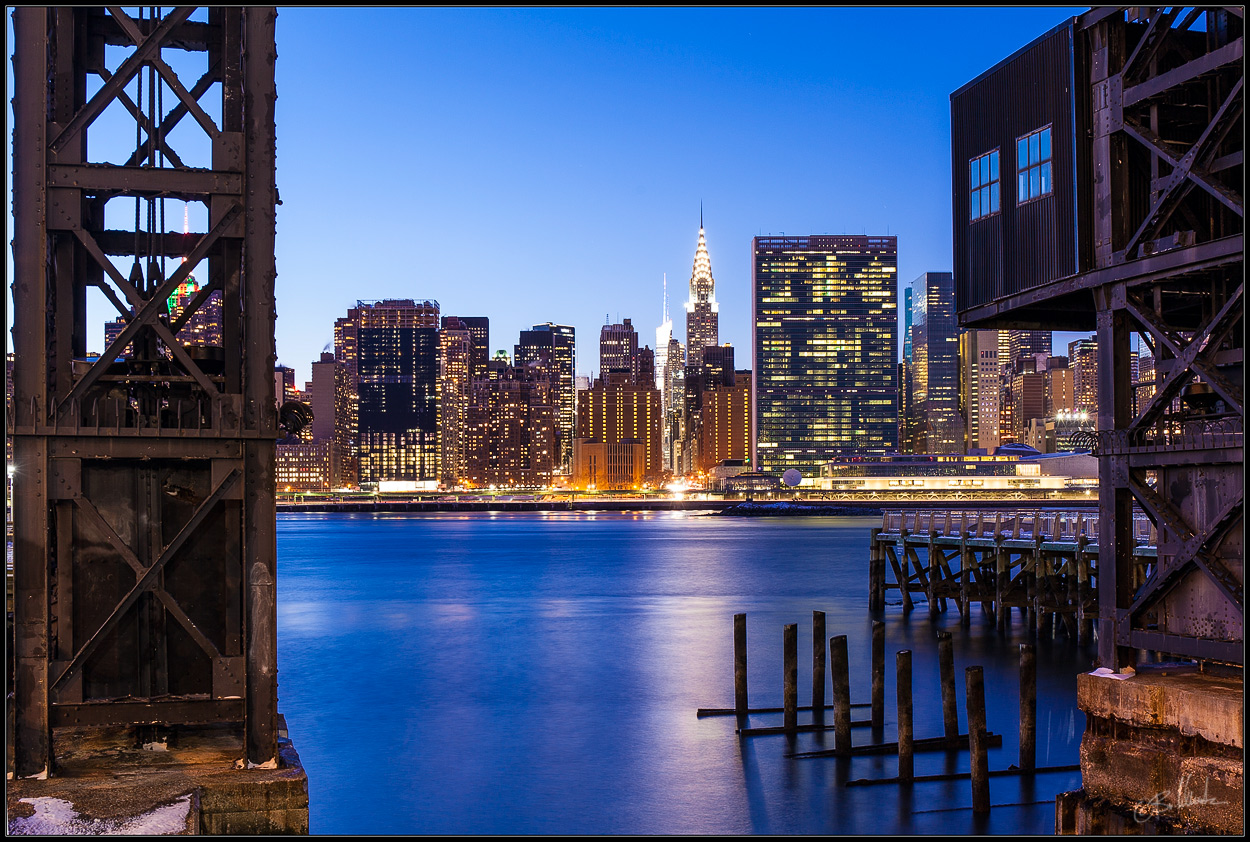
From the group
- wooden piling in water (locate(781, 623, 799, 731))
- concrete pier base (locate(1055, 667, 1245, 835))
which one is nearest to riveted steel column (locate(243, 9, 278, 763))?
concrete pier base (locate(1055, 667, 1245, 835))

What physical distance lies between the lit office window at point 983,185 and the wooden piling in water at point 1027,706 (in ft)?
27.9

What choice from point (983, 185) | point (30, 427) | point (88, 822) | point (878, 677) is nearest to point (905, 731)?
point (878, 677)

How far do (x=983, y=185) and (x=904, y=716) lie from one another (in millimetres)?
10680

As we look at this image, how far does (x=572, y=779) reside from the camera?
86.0 ft

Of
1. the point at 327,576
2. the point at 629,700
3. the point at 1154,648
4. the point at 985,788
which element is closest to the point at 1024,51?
the point at 1154,648

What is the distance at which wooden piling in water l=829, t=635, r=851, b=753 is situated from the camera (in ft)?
76.8

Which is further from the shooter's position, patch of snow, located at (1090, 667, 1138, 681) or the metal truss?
patch of snow, located at (1090, 667, 1138, 681)

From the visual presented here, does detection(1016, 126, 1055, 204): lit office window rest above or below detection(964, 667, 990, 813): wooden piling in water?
above

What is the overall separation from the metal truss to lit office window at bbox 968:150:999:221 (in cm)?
567

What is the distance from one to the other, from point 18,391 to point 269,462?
2329 millimetres

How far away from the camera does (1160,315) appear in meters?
15.6

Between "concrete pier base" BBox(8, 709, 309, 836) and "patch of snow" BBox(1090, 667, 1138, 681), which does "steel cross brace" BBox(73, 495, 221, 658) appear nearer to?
"concrete pier base" BBox(8, 709, 309, 836)

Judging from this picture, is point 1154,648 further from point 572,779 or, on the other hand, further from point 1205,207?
point 572,779

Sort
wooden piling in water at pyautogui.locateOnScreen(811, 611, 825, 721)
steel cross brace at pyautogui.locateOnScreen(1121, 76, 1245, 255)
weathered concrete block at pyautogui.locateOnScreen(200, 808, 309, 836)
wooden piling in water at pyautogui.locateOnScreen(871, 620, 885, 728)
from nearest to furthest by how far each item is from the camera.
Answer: weathered concrete block at pyautogui.locateOnScreen(200, 808, 309, 836), steel cross brace at pyautogui.locateOnScreen(1121, 76, 1245, 255), wooden piling in water at pyautogui.locateOnScreen(871, 620, 885, 728), wooden piling in water at pyautogui.locateOnScreen(811, 611, 825, 721)
